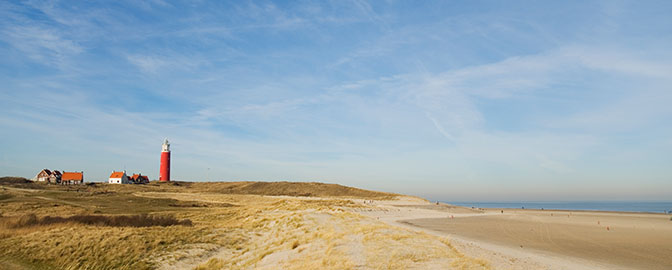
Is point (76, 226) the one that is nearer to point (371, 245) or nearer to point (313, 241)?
point (313, 241)

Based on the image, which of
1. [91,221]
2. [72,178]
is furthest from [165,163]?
[91,221]

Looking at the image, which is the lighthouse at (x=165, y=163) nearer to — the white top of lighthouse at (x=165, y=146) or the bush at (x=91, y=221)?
the white top of lighthouse at (x=165, y=146)

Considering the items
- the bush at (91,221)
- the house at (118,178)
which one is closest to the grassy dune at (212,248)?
the bush at (91,221)

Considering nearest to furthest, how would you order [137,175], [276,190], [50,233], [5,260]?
[5,260] → [50,233] → [276,190] → [137,175]

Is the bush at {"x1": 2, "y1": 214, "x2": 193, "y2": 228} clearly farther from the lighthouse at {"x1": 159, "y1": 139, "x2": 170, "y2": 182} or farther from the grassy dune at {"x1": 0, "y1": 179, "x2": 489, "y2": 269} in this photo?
the lighthouse at {"x1": 159, "y1": 139, "x2": 170, "y2": 182}

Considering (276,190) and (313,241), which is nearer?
(313,241)


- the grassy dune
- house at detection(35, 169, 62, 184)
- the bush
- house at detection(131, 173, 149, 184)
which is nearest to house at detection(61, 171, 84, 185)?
house at detection(35, 169, 62, 184)

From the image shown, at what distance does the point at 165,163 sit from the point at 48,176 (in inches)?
1200

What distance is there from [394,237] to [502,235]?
1290cm

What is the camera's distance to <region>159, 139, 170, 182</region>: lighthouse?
118062mm

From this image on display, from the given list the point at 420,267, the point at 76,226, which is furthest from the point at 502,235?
the point at 76,226

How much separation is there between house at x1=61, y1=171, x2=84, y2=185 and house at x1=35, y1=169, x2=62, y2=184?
2023 mm

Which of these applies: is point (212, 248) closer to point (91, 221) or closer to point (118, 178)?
point (91, 221)

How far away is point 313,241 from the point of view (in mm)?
18406
